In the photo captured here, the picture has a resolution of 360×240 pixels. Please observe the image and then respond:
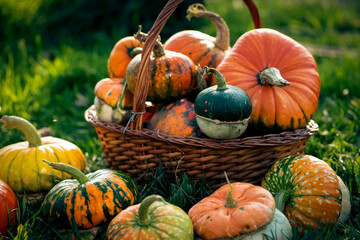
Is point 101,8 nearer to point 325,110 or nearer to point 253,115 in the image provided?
point 325,110

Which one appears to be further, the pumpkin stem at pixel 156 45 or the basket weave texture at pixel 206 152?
the pumpkin stem at pixel 156 45

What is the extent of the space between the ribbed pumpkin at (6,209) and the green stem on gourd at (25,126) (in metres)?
0.38

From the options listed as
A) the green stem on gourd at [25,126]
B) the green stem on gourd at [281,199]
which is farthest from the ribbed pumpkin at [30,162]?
the green stem on gourd at [281,199]

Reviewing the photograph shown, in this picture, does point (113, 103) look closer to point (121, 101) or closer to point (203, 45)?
point (121, 101)

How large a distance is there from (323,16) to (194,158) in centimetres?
658

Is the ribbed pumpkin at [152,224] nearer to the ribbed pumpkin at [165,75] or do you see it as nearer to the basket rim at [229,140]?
the basket rim at [229,140]

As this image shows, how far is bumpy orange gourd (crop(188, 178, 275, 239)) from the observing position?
1.47 meters

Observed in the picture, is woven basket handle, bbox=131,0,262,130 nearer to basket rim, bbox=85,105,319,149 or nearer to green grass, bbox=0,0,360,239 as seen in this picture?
basket rim, bbox=85,105,319,149

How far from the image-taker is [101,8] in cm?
567

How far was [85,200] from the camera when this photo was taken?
1.71 metres

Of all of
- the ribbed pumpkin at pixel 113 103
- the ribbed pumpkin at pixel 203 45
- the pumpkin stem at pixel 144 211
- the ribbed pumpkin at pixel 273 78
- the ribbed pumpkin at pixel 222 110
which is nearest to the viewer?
the pumpkin stem at pixel 144 211

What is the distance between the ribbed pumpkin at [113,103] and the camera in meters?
2.27

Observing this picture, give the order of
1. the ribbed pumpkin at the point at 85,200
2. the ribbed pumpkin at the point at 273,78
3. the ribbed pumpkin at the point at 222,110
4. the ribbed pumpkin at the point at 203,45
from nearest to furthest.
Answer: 1. the ribbed pumpkin at the point at 85,200
2. the ribbed pumpkin at the point at 222,110
3. the ribbed pumpkin at the point at 273,78
4. the ribbed pumpkin at the point at 203,45

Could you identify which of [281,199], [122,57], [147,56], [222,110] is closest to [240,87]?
[222,110]
